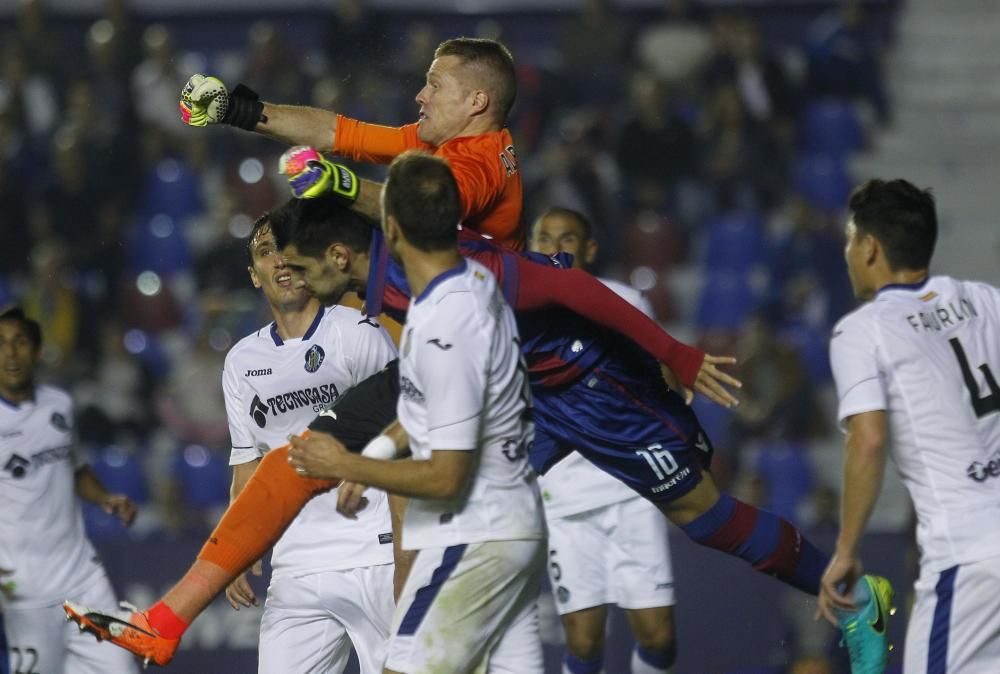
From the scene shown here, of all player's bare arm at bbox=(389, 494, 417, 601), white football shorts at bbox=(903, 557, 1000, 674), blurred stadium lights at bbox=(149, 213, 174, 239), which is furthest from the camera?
blurred stadium lights at bbox=(149, 213, 174, 239)

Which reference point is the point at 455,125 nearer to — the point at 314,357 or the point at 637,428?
the point at 314,357

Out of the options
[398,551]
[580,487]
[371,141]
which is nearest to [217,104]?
[371,141]

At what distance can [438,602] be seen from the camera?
426 cm

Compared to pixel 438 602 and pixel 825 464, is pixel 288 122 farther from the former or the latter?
pixel 825 464

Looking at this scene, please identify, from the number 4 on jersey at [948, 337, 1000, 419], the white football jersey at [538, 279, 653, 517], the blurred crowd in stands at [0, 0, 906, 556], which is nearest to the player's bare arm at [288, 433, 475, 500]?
the number 4 on jersey at [948, 337, 1000, 419]

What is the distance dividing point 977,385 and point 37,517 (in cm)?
431

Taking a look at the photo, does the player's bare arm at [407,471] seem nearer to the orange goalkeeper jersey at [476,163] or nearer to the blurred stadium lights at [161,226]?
the orange goalkeeper jersey at [476,163]

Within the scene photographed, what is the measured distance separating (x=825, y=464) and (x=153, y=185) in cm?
606

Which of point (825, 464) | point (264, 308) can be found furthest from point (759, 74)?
point (264, 308)

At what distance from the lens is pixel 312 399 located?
549 centimetres

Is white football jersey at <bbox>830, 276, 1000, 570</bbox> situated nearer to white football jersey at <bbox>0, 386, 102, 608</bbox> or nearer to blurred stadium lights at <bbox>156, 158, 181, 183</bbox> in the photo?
white football jersey at <bbox>0, 386, 102, 608</bbox>

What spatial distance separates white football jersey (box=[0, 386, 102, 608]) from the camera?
22.8 feet

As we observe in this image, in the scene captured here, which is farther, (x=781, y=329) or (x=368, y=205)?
(x=781, y=329)

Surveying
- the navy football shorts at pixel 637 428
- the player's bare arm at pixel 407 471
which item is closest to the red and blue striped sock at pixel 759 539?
the navy football shorts at pixel 637 428
